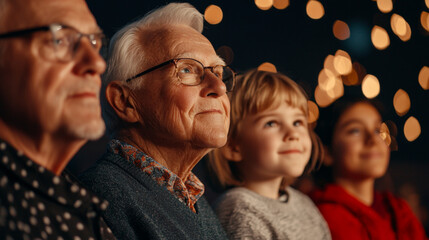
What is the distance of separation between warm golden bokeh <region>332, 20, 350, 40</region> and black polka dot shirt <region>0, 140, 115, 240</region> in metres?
2.78

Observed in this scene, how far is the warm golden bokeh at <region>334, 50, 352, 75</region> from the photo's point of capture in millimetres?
3312

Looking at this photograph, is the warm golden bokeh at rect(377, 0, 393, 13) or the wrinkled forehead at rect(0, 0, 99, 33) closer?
the wrinkled forehead at rect(0, 0, 99, 33)

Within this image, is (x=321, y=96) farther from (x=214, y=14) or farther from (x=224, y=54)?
(x=224, y=54)

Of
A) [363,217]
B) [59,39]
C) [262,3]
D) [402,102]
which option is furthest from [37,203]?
[402,102]

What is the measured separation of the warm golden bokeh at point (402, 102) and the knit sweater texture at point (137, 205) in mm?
2645

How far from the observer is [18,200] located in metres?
0.80

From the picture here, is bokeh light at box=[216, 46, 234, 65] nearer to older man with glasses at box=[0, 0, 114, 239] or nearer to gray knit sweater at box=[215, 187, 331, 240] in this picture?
gray knit sweater at box=[215, 187, 331, 240]

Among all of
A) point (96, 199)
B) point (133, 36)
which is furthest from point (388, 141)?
point (96, 199)

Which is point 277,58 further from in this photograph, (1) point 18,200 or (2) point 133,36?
(1) point 18,200

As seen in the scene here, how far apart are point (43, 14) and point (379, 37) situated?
297cm

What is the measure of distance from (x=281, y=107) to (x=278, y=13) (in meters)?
1.49

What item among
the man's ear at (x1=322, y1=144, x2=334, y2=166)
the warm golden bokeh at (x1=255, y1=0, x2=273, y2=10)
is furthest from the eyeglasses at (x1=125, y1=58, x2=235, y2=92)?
the warm golden bokeh at (x1=255, y1=0, x2=273, y2=10)

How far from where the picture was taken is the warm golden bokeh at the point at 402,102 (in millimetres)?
3528

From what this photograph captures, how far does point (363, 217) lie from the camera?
6.63 feet
